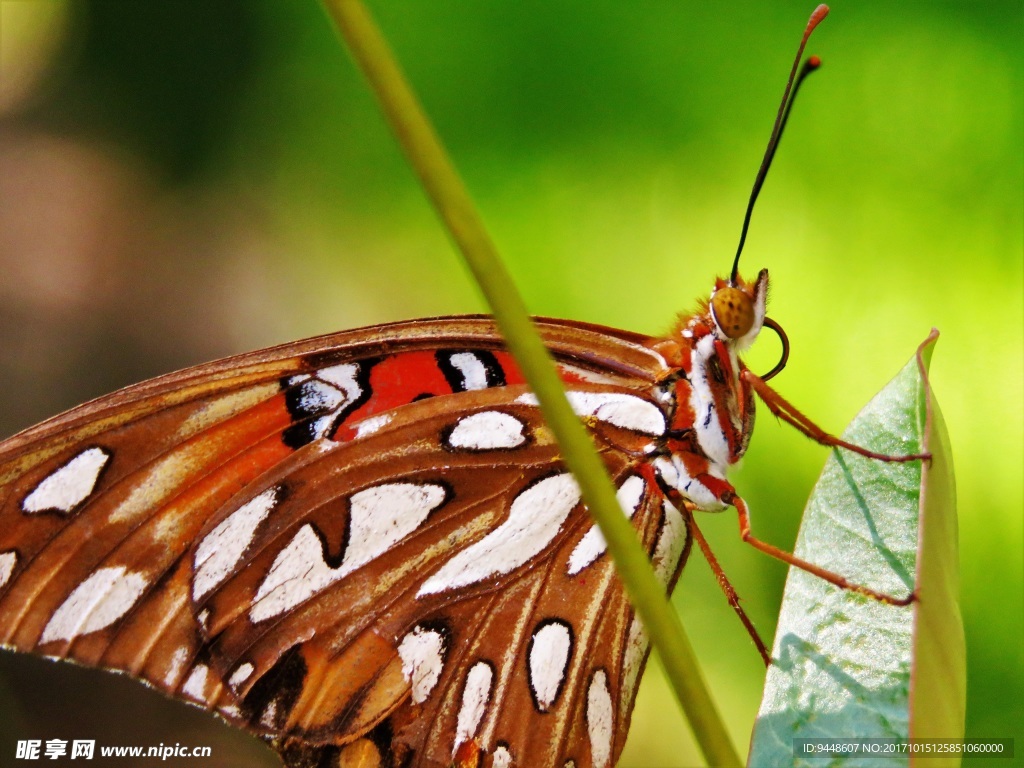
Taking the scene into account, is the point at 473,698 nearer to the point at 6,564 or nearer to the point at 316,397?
the point at 316,397

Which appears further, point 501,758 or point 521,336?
point 501,758

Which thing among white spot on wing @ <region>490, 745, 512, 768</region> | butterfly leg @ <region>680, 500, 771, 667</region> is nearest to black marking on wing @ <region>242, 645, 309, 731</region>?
white spot on wing @ <region>490, 745, 512, 768</region>

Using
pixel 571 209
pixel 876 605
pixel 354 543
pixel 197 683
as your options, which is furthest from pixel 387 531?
pixel 571 209

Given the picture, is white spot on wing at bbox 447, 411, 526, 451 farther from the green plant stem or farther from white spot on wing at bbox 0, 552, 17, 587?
the green plant stem

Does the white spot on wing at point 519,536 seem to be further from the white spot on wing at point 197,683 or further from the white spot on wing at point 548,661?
the white spot on wing at point 197,683

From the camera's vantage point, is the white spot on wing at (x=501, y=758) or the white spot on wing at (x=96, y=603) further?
the white spot on wing at (x=501, y=758)

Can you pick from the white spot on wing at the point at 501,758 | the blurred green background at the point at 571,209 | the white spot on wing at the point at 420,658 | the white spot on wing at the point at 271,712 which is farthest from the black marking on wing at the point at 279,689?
the blurred green background at the point at 571,209

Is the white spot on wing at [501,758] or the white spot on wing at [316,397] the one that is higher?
the white spot on wing at [316,397]
